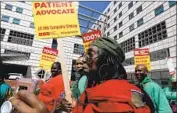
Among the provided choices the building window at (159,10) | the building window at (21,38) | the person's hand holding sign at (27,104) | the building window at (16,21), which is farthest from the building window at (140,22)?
the person's hand holding sign at (27,104)

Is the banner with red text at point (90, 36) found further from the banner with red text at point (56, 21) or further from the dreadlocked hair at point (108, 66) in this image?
the dreadlocked hair at point (108, 66)

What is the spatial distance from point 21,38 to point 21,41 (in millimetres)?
452

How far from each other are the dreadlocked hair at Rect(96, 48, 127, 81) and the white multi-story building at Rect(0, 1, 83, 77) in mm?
29364

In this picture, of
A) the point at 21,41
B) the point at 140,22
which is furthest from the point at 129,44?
the point at 21,41

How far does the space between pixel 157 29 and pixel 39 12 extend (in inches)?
1034

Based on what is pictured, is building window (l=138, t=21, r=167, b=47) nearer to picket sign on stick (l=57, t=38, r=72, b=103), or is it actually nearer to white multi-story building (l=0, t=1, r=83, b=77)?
white multi-story building (l=0, t=1, r=83, b=77)

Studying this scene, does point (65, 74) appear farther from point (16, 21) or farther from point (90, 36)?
point (16, 21)

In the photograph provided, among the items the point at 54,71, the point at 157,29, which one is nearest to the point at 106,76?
the point at 54,71

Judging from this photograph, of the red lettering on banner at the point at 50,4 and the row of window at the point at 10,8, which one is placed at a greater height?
the row of window at the point at 10,8

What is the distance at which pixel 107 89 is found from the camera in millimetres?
1362

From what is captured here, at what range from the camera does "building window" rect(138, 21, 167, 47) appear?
26906 millimetres

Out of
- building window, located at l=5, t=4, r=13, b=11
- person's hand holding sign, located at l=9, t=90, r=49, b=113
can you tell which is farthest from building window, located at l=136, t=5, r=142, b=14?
person's hand holding sign, located at l=9, t=90, r=49, b=113

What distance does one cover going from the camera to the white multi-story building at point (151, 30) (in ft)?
83.8

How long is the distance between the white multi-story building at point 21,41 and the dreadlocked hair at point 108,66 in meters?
29.4
